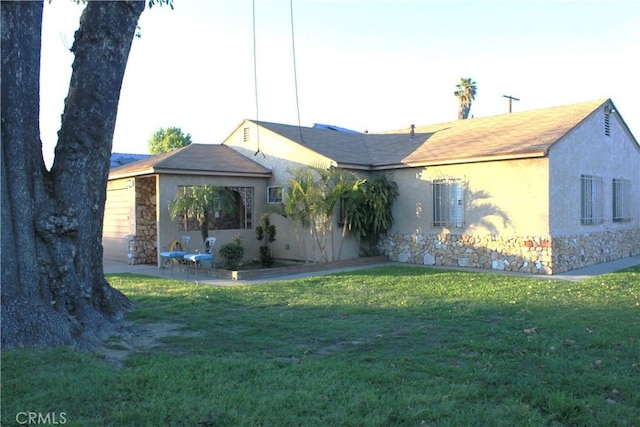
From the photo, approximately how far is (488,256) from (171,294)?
8.51 metres

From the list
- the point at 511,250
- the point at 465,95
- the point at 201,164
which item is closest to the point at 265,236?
the point at 201,164

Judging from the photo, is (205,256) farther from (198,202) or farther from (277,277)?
(198,202)

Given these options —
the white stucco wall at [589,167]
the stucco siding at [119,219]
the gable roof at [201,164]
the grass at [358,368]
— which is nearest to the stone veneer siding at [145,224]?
the stucco siding at [119,219]

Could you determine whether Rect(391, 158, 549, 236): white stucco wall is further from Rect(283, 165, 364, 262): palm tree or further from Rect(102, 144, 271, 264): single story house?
Rect(102, 144, 271, 264): single story house

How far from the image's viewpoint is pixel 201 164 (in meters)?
16.4

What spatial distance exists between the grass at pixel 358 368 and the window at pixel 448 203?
5860mm

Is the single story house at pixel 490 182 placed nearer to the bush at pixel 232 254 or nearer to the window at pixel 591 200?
the window at pixel 591 200

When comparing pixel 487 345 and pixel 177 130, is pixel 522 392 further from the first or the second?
pixel 177 130

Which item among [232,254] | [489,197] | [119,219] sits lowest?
[232,254]

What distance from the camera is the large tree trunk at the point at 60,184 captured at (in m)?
6.16

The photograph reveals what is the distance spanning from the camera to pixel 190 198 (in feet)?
49.1

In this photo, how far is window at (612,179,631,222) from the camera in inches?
680

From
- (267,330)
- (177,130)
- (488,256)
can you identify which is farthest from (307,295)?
(177,130)

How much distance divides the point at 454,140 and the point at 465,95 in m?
22.4
